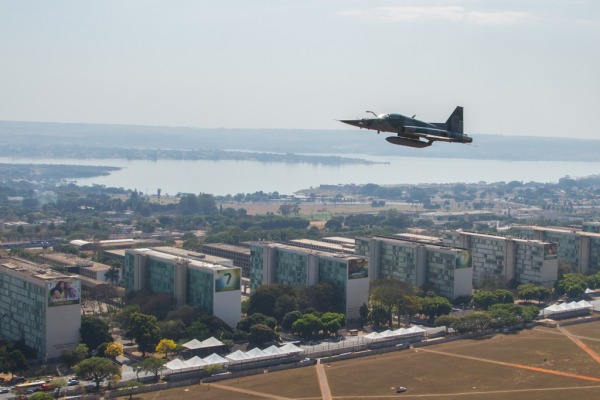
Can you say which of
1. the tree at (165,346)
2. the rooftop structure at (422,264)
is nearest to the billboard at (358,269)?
the rooftop structure at (422,264)

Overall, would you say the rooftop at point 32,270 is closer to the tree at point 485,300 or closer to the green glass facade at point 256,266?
the green glass facade at point 256,266

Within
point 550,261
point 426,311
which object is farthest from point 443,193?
point 426,311

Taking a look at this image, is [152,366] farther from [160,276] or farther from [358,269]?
[358,269]

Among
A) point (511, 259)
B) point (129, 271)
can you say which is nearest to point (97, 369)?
point (129, 271)

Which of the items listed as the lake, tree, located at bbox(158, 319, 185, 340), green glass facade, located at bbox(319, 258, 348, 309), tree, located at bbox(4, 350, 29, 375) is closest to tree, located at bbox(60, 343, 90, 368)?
tree, located at bbox(4, 350, 29, 375)

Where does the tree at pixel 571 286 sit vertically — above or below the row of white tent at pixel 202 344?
above

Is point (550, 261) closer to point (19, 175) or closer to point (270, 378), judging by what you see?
point (270, 378)

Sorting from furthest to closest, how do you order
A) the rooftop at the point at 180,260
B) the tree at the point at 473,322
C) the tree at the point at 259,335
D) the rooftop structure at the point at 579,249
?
the rooftop structure at the point at 579,249 → the tree at the point at 473,322 → the rooftop at the point at 180,260 → the tree at the point at 259,335
